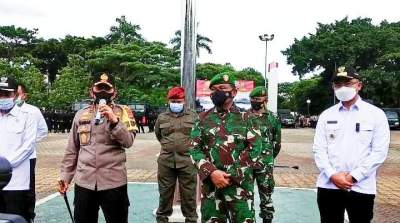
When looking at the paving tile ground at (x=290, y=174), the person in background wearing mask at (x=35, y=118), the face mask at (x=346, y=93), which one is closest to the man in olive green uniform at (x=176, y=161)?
the person in background wearing mask at (x=35, y=118)

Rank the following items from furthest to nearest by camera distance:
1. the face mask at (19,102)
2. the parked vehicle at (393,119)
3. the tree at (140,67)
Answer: the tree at (140,67)
the parked vehicle at (393,119)
the face mask at (19,102)

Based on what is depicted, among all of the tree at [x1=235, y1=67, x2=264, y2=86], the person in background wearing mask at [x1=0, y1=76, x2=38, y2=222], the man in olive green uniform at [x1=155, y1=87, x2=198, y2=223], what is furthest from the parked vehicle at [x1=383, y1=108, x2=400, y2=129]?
the person in background wearing mask at [x1=0, y1=76, x2=38, y2=222]

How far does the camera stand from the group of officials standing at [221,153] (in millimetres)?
4762

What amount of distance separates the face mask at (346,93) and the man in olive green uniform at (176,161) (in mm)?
2525

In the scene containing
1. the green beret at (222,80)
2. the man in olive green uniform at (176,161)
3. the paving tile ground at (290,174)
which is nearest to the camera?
the green beret at (222,80)

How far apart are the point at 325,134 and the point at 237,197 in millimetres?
940

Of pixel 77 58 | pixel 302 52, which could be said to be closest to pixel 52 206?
pixel 77 58

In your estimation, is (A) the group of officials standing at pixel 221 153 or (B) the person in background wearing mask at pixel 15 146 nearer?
(A) the group of officials standing at pixel 221 153

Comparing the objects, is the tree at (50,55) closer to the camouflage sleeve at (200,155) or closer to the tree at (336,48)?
the tree at (336,48)

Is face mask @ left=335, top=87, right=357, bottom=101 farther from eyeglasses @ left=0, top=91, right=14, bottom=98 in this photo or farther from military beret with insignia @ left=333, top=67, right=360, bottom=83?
eyeglasses @ left=0, top=91, right=14, bottom=98

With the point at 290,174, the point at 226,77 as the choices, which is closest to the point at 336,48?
the point at 290,174

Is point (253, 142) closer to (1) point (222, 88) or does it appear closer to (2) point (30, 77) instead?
(1) point (222, 88)

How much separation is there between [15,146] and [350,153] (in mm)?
3004

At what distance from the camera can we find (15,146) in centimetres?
546
